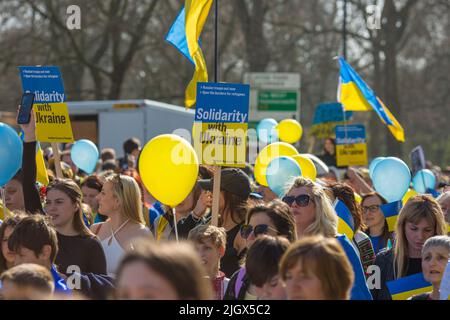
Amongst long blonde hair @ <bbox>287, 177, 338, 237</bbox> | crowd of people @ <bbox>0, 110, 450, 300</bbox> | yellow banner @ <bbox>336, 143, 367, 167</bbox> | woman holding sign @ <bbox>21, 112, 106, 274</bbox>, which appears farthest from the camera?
yellow banner @ <bbox>336, 143, 367, 167</bbox>

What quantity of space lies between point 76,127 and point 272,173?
11896mm

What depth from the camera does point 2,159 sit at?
6.50 metres

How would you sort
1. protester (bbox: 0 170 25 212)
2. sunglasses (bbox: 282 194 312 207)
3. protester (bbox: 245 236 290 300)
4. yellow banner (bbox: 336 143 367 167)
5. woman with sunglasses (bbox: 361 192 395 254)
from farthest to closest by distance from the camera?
1. yellow banner (bbox: 336 143 367 167)
2. woman with sunglasses (bbox: 361 192 395 254)
3. protester (bbox: 0 170 25 212)
4. sunglasses (bbox: 282 194 312 207)
5. protester (bbox: 245 236 290 300)

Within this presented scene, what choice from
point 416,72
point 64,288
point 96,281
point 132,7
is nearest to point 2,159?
point 96,281

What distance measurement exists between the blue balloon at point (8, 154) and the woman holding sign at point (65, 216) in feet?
0.27

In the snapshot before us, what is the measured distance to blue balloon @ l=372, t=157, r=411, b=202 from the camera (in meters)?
8.42

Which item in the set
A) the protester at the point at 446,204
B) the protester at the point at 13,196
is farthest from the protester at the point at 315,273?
the protester at the point at 13,196

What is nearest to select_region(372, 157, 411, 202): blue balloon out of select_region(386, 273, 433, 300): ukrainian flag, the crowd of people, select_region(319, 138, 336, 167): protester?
the crowd of people

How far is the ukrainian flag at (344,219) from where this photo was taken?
6555mm

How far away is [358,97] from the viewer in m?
12.7

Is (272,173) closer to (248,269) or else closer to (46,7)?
(248,269)

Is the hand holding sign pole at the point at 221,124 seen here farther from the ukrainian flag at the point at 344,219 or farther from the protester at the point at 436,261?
the protester at the point at 436,261

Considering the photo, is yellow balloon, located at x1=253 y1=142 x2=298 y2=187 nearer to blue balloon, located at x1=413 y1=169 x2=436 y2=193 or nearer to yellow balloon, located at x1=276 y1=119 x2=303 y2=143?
blue balloon, located at x1=413 y1=169 x2=436 y2=193

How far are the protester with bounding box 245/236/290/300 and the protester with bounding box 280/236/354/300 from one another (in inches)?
18.7
